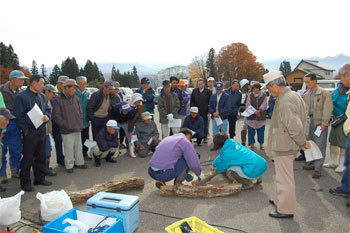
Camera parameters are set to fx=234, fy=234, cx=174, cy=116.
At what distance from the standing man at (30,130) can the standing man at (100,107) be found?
1.51 meters

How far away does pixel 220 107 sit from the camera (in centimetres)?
707

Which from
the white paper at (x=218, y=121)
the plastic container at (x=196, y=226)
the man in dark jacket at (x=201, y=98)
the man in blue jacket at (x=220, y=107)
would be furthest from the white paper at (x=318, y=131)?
the plastic container at (x=196, y=226)

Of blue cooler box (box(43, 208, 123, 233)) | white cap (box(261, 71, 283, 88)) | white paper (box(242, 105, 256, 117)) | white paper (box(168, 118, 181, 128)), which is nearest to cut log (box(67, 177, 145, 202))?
blue cooler box (box(43, 208, 123, 233))

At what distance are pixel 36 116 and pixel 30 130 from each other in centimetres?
27

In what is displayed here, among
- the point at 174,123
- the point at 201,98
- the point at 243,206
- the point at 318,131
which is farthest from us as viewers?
the point at 201,98

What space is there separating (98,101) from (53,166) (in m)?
1.93

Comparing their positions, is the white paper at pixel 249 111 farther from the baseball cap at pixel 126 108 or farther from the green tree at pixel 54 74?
the green tree at pixel 54 74

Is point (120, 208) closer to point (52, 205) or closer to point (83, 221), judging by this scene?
point (83, 221)

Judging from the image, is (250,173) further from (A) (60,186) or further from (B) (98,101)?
(B) (98,101)

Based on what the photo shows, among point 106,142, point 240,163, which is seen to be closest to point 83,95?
point 106,142

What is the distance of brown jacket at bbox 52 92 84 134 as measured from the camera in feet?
16.6

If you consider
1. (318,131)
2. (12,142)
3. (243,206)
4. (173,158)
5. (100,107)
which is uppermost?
(100,107)

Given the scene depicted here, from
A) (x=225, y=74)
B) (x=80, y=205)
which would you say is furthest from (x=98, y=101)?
(x=225, y=74)

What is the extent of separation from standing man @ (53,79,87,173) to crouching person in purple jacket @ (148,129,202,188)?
2.26 m
